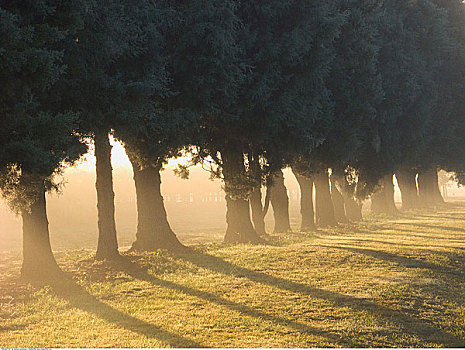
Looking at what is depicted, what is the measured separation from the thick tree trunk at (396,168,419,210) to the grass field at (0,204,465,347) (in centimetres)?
3621

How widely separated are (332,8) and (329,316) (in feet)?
63.1

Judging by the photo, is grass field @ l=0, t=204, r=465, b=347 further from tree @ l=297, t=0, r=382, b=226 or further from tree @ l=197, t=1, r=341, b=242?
tree @ l=297, t=0, r=382, b=226

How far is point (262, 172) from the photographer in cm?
2819

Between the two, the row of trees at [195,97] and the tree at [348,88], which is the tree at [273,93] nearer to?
the row of trees at [195,97]

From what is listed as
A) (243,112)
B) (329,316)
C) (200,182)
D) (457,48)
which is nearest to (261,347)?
(329,316)

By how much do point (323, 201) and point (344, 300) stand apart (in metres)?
25.7

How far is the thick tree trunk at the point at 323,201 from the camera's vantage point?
4019 cm

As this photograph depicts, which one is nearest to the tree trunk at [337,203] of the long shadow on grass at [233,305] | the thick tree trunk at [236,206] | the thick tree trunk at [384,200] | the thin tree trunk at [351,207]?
the thin tree trunk at [351,207]

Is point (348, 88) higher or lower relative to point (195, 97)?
higher

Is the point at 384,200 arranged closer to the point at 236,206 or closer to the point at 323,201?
the point at 323,201

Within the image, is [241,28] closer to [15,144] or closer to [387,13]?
[15,144]

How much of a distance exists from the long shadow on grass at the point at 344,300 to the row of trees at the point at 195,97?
479 centimetres

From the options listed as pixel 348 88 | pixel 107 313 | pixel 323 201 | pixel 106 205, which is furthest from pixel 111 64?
pixel 323 201

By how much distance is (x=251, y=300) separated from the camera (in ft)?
51.5
